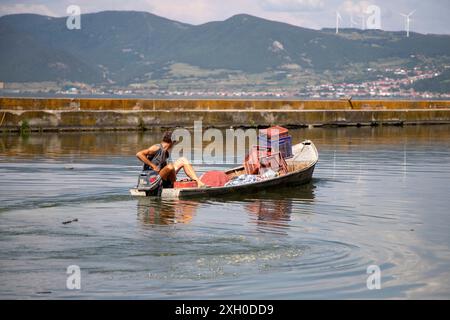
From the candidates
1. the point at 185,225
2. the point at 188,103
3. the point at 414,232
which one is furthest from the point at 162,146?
the point at 188,103

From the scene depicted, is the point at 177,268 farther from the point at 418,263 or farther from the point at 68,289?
the point at 418,263

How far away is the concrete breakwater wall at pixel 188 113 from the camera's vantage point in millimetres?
36906

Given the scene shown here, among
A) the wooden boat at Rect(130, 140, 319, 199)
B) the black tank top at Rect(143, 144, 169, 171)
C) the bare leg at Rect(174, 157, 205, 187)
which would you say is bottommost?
the wooden boat at Rect(130, 140, 319, 199)

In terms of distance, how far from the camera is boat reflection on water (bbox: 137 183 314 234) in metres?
15.8

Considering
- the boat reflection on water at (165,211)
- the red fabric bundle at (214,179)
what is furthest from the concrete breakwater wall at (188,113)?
the boat reflection on water at (165,211)

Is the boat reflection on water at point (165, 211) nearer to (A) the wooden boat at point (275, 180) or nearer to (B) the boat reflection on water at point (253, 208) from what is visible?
(B) the boat reflection on water at point (253, 208)

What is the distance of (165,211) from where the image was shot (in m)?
16.8

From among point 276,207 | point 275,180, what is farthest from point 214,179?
point 276,207

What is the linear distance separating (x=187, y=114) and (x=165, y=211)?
2343cm

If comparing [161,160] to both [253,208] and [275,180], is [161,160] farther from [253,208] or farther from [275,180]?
[275,180]

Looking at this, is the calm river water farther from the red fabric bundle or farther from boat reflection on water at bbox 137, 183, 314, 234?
the red fabric bundle

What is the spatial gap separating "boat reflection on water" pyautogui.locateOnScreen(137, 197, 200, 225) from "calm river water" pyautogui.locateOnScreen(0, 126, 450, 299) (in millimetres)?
23

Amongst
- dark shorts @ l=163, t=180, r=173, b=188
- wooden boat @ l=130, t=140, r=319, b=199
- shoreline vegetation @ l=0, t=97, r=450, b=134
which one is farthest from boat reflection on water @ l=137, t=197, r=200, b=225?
shoreline vegetation @ l=0, t=97, r=450, b=134
